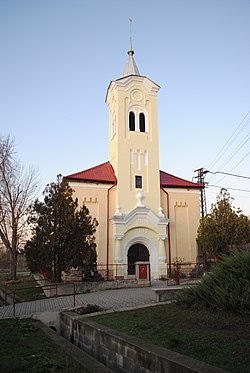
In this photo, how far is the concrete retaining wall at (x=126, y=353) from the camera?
16.5 ft

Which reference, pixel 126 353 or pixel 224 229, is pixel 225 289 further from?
pixel 224 229

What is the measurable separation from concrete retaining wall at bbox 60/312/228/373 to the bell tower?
716 inches

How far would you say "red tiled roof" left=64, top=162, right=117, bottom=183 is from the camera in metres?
27.4

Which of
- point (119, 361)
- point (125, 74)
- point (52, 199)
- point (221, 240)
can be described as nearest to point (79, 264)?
point (52, 199)

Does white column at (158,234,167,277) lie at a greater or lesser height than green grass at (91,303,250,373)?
greater

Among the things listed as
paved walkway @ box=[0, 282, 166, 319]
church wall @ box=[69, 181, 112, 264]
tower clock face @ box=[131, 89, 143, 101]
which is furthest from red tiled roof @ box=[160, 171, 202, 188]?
paved walkway @ box=[0, 282, 166, 319]

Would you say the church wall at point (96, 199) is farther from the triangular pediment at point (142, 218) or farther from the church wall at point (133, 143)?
the church wall at point (133, 143)

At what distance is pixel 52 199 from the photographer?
20.0 m

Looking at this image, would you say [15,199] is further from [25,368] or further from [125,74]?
[25,368]

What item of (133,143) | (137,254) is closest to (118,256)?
(137,254)

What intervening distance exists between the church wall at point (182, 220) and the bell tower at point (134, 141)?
1.75 meters

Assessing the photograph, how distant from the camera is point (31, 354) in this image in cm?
661

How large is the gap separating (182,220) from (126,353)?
2347 centimetres

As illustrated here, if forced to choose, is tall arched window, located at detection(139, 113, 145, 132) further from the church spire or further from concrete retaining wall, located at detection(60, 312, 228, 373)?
concrete retaining wall, located at detection(60, 312, 228, 373)
